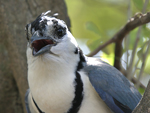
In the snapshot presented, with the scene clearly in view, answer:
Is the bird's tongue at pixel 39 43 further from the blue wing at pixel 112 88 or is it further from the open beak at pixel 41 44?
the blue wing at pixel 112 88

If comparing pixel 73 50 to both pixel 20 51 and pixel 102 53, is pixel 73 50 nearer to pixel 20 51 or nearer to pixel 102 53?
pixel 20 51

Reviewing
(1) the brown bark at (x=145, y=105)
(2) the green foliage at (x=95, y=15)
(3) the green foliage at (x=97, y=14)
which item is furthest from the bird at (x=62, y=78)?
(2) the green foliage at (x=95, y=15)

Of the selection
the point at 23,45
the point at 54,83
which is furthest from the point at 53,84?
the point at 23,45

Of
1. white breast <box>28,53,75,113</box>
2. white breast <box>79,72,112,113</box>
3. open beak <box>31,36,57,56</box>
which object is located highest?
open beak <box>31,36,57,56</box>

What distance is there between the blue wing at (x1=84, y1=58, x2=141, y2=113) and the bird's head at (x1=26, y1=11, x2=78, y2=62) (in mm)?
306

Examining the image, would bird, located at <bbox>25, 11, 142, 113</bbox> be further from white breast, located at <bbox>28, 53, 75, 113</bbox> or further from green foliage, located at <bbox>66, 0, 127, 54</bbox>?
green foliage, located at <bbox>66, 0, 127, 54</bbox>

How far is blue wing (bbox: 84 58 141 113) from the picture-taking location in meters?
2.57

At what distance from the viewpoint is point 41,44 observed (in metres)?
2.43

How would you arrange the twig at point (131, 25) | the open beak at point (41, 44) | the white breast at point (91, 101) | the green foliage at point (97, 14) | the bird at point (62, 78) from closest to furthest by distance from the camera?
the open beak at point (41, 44) → the bird at point (62, 78) → the white breast at point (91, 101) → the twig at point (131, 25) → the green foliage at point (97, 14)

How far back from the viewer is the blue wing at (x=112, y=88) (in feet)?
8.43

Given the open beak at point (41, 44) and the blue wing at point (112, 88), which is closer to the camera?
the open beak at point (41, 44)

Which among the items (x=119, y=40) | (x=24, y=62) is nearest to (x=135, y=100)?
(x=119, y=40)

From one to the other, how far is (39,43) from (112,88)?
2.56ft

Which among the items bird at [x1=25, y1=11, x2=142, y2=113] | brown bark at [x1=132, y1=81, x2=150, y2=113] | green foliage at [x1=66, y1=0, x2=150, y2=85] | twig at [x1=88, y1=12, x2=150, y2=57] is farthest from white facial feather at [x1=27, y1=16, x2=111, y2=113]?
green foliage at [x1=66, y1=0, x2=150, y2=85]
